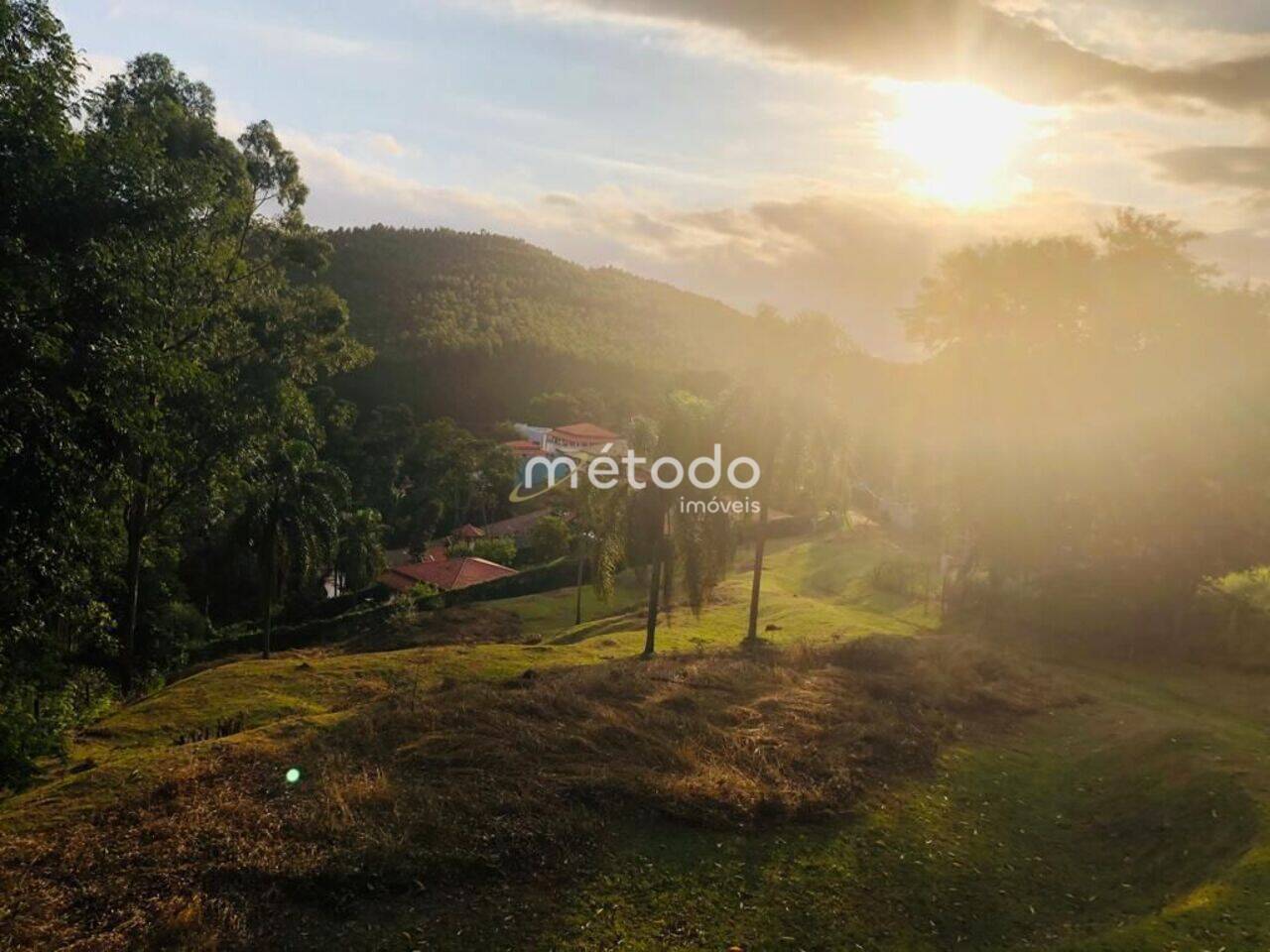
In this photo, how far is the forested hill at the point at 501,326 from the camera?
97.5 metres

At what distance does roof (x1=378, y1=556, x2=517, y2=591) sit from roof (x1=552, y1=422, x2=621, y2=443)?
38774mm

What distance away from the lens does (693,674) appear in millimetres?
19141

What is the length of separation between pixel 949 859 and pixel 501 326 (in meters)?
106

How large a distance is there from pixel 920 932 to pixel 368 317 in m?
106

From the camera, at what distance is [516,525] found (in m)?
65.9

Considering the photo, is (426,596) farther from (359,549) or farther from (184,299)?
(184,299)

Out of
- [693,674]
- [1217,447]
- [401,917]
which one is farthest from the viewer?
[1217,447]

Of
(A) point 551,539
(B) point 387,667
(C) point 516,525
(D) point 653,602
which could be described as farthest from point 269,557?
(C) point 516,525

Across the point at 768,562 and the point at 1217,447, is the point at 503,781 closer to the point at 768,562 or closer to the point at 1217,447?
the point at 1217,447

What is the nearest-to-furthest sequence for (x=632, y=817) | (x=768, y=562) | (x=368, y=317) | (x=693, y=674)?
(x=632, y=817) < (x=693, y=674) < (x=768, y=562) < (x=368, y=317)

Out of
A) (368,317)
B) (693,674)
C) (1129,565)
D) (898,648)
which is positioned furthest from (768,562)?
(368,317)

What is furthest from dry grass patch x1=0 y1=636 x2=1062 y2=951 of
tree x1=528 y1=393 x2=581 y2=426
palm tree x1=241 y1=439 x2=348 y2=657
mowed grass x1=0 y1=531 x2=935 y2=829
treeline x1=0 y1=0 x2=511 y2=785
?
tree x1=528 y1=393 x2=581 y2=426

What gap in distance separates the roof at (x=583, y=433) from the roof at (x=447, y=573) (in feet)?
127

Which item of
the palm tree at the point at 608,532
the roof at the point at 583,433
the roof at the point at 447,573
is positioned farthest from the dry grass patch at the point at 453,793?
the roof at the point at 583,433
